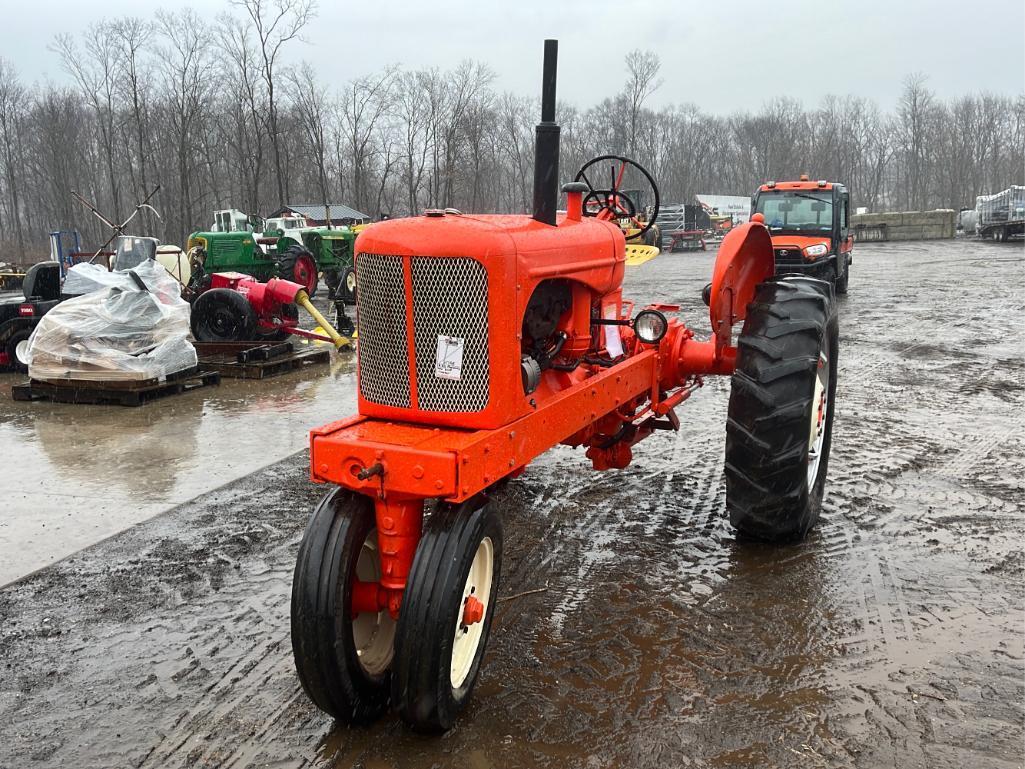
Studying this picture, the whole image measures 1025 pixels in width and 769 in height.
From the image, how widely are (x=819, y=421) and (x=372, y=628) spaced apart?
2823 mm

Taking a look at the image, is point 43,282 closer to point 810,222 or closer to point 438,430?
point 438,430

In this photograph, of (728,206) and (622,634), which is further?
(728,206)

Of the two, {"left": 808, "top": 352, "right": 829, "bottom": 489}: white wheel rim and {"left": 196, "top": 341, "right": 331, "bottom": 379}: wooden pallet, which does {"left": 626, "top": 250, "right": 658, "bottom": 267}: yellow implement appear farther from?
{"left": 196, "top": 341, "right": 331, "bottom": 379}: wooden pallet

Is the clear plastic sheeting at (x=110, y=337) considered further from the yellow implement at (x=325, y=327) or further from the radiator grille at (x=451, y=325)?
the radiator grille at (x=451, y=325)

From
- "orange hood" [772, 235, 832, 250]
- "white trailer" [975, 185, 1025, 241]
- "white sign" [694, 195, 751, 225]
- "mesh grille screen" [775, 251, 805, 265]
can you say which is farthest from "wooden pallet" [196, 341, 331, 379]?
"white sign" [694, 195, 751, 225]

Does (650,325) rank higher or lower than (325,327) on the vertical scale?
higher

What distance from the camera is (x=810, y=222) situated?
1648 centimetres

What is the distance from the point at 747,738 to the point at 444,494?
4.24 ft

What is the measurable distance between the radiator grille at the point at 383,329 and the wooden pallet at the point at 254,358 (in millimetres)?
7107

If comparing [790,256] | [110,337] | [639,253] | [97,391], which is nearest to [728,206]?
[790,256]

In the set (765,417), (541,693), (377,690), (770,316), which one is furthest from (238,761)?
(770,316)

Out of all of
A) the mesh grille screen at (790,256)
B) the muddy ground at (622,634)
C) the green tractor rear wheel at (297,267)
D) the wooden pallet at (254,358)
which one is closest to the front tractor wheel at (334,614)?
the muddy ground at (622,634)

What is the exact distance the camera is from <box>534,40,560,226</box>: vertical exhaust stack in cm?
339

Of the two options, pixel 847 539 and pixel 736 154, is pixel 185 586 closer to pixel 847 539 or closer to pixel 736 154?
pixel 847 539
